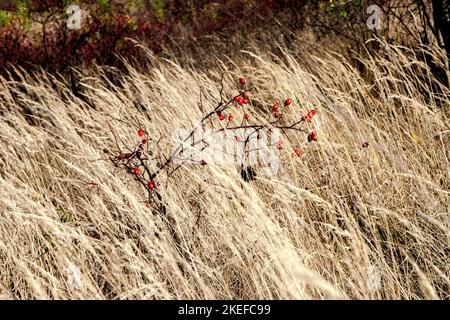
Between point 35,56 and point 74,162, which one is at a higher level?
point 35,56

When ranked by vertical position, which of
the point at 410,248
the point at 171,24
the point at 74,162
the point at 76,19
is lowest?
the point at 410,248

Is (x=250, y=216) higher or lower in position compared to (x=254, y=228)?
higher

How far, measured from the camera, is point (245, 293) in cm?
201

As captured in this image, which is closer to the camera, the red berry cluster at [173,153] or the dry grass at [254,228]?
the dry grass at [254,228]

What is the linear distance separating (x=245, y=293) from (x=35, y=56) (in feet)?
15.0

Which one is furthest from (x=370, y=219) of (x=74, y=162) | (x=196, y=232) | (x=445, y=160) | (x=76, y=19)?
(x=76, y=19)

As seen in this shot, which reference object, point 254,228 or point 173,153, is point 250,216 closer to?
point 254,228

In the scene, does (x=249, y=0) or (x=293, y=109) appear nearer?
(x=293, y=109)

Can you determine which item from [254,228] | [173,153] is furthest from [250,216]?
[173,153]

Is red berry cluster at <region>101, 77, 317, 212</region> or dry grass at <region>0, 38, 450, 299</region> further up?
red berry cluster at <region>101, 77, 317, 212</region>

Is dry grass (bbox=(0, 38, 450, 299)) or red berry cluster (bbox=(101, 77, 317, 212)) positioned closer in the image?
dry grass (bbox=(0, 38, 450, 299))

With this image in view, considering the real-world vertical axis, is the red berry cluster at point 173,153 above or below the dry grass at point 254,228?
above
